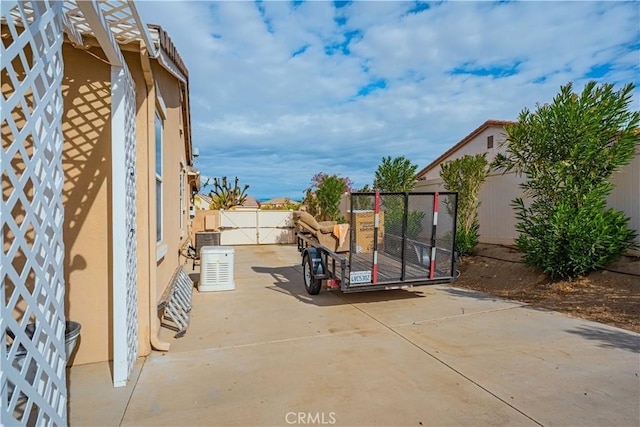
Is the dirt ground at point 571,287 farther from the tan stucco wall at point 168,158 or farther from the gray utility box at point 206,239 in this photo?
the gray utility box at point 206,239

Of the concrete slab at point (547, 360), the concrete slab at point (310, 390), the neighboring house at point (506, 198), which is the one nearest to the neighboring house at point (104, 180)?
the concrete slab at point (310, 390)

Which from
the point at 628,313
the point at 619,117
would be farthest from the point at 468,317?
the point at 619,117

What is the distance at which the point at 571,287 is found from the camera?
6586 millimetres

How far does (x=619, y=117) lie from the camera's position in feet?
21.0

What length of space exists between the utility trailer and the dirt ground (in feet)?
5.87

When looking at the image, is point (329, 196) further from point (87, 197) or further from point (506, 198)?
point (87, 197)

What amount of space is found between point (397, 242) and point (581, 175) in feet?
12.6

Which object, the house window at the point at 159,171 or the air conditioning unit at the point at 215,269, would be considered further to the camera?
the air conditioning unit at the point at 215,269

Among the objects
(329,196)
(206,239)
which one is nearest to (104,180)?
(206,239)

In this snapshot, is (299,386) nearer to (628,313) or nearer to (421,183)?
(628,313)

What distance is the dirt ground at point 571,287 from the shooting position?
17.3 feet

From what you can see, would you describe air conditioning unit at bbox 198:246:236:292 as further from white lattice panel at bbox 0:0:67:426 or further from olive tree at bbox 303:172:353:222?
olive tree at bbox 303:172:353:222

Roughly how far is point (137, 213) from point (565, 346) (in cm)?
500

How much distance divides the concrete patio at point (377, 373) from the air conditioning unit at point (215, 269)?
1.71 m
